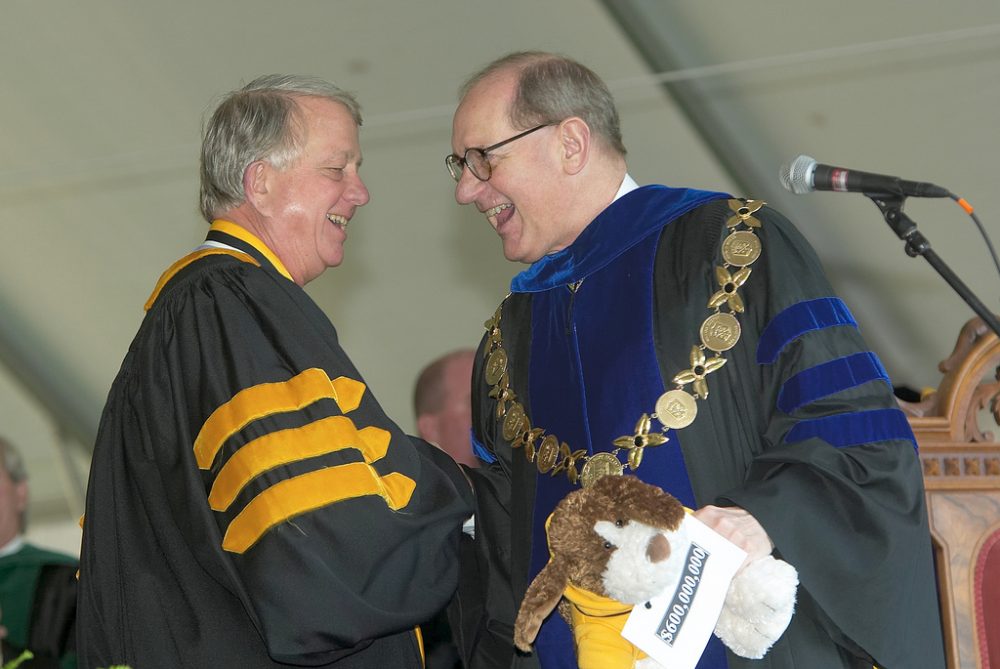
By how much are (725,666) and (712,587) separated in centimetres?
48

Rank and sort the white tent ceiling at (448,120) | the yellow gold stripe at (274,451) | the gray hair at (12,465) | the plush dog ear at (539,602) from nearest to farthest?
the plush dog ear at (539,602) < the yellow gold stripe at (274,451) < the gray hair at (12,465) < the white tent ceiling at (448,120)

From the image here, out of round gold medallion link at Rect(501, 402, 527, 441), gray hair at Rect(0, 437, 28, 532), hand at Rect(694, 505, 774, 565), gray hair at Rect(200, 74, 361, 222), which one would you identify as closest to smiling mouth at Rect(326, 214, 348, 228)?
gray hair at Rect(200, 74, 361, 222)

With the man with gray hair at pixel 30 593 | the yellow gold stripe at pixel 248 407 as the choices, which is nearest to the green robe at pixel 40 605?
the man with gray hair at pixel 30 593

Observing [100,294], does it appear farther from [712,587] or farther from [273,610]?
[712,587]

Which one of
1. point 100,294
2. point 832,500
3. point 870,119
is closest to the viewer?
point 832,500

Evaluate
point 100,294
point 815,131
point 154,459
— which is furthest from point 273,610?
point 100,294

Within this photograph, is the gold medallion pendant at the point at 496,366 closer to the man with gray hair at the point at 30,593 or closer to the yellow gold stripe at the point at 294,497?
the yellow gold stripe at the point at 294,497

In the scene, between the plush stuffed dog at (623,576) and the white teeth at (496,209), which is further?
the white teeth at (496,209)

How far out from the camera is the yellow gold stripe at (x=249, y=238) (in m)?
3.37

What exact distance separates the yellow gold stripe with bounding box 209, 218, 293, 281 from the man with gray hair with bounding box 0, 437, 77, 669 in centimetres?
257

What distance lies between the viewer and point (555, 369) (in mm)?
3197

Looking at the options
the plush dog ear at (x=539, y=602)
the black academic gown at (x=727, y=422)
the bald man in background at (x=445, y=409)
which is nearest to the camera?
the plush dog ear at (x=539, y=602)

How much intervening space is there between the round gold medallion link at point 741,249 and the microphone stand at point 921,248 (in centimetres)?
27

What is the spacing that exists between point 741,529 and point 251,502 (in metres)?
1.02
